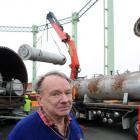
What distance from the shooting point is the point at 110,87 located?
1344 cm

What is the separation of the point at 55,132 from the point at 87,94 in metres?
12.9

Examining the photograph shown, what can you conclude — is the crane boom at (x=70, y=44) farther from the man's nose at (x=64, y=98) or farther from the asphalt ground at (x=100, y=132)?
the man's nose at (x=64, y=98)

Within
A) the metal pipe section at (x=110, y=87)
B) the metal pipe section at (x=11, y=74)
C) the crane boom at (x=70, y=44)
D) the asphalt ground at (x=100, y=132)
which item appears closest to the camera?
the asphalt ground at (x=100, y=132)

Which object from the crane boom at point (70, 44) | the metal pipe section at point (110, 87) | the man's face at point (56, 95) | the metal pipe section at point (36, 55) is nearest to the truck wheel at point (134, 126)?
the metal pipe section at point (110, 87)

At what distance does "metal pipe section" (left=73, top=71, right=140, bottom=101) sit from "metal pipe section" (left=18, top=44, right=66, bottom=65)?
1.45 m

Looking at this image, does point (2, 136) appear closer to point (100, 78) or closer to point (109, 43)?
point (100, 78)

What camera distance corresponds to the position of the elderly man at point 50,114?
7.65 feet

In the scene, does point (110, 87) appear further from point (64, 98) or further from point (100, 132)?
point (64, 98)

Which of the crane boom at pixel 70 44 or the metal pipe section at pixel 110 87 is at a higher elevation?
the crane boom at pixel 70 44

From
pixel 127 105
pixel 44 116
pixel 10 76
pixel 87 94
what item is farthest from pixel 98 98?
pixel 44 116

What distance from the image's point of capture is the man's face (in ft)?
7.68

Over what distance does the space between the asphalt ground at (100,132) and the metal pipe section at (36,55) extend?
10.9 ft

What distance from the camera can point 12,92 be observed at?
1160 cm

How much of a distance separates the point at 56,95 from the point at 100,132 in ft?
36.1
